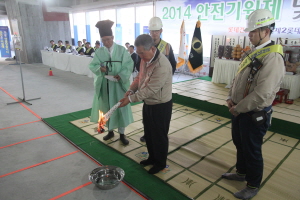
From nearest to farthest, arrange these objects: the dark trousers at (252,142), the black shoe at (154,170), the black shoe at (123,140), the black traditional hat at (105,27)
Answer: the dark trousers at (252,142) → the black shoe at (154,170) → the black traditional hat at (105,27) → the black shoe at (123,140)

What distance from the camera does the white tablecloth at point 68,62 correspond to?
7.53 metres

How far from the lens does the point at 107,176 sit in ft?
7.16

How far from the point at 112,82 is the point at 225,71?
3.98 metres

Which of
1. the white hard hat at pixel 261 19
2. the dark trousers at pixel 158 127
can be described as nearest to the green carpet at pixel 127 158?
the dark trousers at pixel 158 127

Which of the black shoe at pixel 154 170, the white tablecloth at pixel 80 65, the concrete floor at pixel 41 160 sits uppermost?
the white tablecloth at pixel 80 65

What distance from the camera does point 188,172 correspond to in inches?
90.0

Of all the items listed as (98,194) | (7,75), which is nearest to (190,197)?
(98,194)

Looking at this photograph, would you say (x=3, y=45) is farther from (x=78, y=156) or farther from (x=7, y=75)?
(x=78, y=156)

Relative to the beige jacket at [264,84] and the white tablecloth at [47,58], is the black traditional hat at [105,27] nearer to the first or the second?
the beige jacket at [264,84]

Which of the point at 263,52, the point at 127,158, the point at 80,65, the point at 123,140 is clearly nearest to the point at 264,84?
the point at 263,52

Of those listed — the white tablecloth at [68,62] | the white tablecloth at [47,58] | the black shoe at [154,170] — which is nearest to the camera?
the black shoe at [154,170]

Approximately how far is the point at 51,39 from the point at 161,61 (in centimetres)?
1079

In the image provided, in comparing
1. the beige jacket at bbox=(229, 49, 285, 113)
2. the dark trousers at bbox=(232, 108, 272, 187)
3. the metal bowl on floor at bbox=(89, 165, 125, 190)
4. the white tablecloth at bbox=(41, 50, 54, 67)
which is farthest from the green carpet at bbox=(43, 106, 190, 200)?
the white tablecloth at bbox=(41, 50, 54, 67)

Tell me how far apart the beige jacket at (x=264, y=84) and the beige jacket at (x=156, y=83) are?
623 mm
